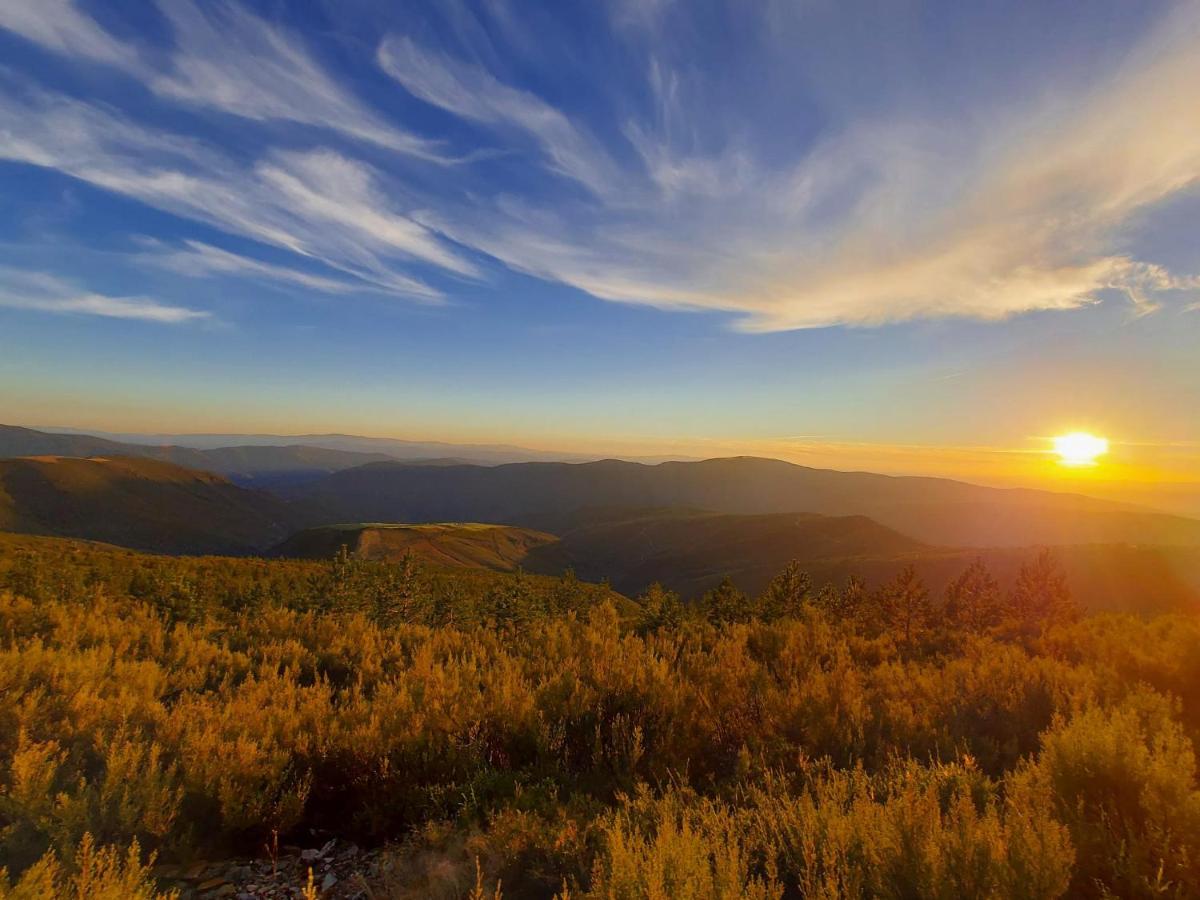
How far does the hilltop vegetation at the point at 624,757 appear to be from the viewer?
10.5 feet

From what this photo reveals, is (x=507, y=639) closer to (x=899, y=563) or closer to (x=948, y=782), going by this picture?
(x=948, y=782)

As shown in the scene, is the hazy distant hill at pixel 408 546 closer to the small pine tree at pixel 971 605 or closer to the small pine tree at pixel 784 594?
the small pine tree at pixel 784 594

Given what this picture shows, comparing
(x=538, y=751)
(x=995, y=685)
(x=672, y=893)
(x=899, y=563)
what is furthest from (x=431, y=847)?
(x=899, y=563)

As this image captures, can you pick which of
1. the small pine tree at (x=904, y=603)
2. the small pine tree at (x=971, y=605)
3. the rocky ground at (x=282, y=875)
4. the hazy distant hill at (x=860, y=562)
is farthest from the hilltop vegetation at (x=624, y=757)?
the hazy distant hill at (x=860, y=562)

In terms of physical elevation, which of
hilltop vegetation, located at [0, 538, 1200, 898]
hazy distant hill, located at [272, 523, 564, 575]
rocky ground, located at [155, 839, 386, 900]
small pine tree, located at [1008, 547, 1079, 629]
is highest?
hilltop vegetation, located at [0, 538, 1200, 898]

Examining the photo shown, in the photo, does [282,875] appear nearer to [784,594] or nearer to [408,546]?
[784,594]

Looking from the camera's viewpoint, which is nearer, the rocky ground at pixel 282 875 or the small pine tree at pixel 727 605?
the rocky ground at pixel 282 875

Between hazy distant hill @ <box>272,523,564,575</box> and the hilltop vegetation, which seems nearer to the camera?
the hilltop vegetation


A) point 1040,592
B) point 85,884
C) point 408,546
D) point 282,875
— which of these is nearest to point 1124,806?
point 282,875

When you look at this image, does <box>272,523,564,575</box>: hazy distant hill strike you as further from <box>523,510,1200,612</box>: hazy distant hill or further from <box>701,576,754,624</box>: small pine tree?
<box>701,576,754,624</box>: small pine tree

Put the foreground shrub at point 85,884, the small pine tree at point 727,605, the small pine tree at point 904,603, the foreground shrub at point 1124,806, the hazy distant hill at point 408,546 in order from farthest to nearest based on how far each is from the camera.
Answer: the hazy distant hill at point 408,546 < the small pine tree at point 904,603 < the small pine tree at point 727,605 < the foreground shrub at point 1124,806 < the foreground shrub at point 85,884

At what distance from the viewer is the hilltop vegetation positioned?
3186 mm

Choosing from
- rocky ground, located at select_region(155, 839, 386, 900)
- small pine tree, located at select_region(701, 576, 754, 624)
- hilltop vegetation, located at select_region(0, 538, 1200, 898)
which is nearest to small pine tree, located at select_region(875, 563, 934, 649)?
small pine tree, located at select_region(701, 576, 754, 624)

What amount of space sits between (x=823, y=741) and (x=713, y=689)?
1.59 metres
